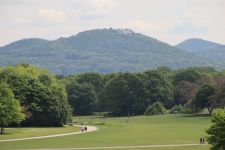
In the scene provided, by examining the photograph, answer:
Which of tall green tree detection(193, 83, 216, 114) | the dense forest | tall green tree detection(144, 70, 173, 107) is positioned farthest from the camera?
tall green tree detection(144, 70, 173, 107)

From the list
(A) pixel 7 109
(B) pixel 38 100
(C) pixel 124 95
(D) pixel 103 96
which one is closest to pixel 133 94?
(C) pixel 124 95

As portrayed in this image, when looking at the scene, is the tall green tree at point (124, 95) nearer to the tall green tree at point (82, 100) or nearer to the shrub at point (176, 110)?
the tall green tree at point (82, 100)

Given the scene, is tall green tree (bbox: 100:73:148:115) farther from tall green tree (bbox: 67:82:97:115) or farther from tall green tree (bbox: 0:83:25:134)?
tall green tree (bbox: 0:83:25:134)

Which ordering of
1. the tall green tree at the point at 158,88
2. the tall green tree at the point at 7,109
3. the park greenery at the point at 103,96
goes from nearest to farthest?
the tall green tree at the point at 7,109 → the park greenery at the point at 103,96 → the tall green tree at the point at 158,88

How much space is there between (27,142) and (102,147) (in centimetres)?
1191

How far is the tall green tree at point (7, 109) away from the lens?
8738 centimetres

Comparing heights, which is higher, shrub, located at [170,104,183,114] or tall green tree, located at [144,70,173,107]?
tall green tree, located at [144,70,173,107]

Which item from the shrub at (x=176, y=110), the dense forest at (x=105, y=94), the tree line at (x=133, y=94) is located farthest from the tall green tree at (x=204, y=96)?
the shrub at (x=176, y=110)

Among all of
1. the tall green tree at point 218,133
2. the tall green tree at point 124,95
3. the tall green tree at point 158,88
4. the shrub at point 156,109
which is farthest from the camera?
the tall green tree at point 124,95

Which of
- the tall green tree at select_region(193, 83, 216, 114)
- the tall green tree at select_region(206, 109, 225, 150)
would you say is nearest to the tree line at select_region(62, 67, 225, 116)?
the tall green tree at select_region(193, 83, 216, 114)

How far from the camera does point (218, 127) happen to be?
52.9 meters

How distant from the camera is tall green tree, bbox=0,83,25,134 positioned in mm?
87375

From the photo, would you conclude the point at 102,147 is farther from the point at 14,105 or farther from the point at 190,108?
the point at 190,108

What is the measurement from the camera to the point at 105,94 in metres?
152
